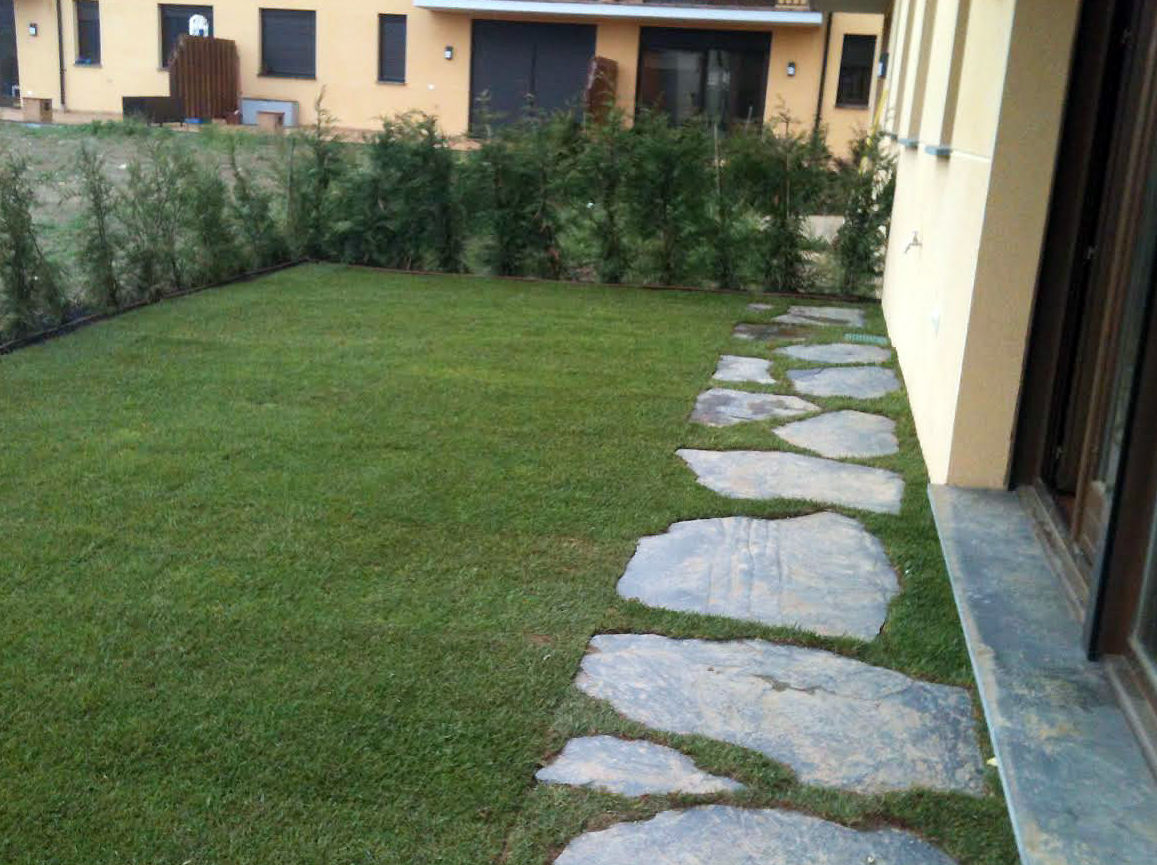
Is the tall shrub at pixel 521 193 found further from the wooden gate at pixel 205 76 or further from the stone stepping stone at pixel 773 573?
the wooden gate at pixel 205 76

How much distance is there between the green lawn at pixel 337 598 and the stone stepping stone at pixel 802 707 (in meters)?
0.08

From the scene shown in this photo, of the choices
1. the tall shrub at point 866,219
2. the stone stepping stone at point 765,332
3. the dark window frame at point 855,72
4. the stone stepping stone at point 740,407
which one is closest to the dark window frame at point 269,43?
the dark window frame at point 855,72

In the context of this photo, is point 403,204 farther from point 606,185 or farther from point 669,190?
point 669,190

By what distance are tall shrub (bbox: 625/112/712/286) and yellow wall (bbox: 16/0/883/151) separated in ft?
43.4

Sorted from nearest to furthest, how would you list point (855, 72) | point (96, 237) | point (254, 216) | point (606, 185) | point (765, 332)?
point (96, 237) → point (765, 332) → point (606, 185) → point (254, 216) → point (855, 72)

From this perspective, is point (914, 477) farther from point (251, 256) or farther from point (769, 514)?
point (251, 256)

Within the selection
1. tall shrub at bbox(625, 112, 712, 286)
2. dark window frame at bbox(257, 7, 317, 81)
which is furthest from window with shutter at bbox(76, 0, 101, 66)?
tall shrub at bbox(625, 112, 712, 286)

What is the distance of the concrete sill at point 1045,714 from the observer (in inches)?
85.6

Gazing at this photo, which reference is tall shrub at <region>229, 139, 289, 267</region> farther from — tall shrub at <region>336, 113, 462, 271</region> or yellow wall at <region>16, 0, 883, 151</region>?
yellow wall at <region>16, 0, 883, 151</region>

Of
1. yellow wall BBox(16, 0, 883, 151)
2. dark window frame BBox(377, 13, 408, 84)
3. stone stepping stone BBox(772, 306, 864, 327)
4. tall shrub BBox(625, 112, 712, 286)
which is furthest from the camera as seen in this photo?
dark window frame BBox(377, 13, 408, 84)

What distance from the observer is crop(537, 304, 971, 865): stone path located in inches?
88.4

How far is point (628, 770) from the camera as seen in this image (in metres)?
2.46

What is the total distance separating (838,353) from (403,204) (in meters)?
4.13

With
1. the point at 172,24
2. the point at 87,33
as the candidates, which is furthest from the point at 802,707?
the point at 87,33
